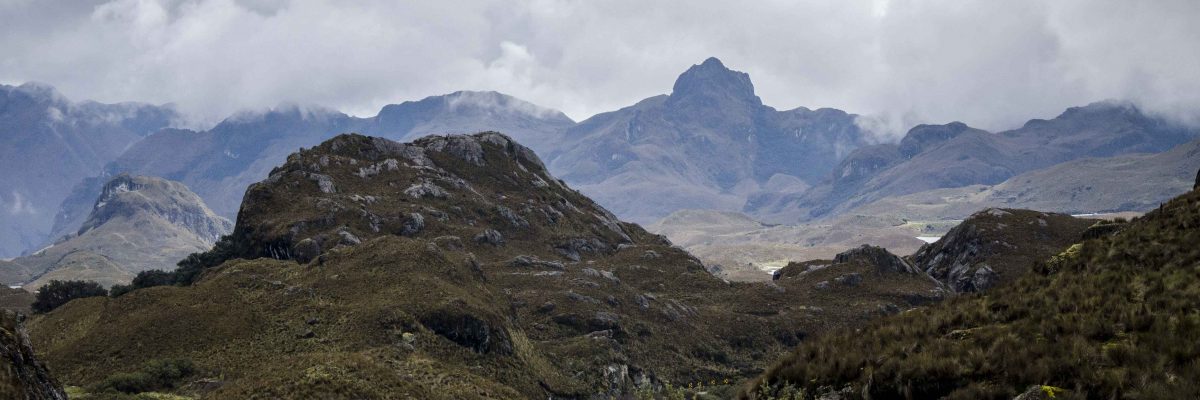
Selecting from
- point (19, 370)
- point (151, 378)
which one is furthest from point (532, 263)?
point (19, 370)

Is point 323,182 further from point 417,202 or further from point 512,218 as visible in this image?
point 512,218

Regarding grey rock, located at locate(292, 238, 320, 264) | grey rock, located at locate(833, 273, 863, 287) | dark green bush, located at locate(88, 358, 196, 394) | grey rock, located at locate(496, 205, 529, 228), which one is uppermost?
grey rock, located at locate(496, 205, 529, 228)

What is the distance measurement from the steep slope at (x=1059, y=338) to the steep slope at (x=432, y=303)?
31.3 meters

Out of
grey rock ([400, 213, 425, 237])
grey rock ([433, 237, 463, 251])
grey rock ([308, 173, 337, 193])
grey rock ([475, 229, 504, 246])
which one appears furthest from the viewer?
grey rock ([308, 173, 337, 193])

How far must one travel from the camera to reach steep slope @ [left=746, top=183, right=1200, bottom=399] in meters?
18.3

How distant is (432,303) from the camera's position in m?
67.4

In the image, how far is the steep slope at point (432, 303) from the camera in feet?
182

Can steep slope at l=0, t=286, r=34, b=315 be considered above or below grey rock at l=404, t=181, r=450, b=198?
below

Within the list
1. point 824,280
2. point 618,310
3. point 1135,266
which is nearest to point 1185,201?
point 1135,266

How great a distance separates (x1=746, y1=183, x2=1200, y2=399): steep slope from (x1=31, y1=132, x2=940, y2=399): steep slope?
31348 mm

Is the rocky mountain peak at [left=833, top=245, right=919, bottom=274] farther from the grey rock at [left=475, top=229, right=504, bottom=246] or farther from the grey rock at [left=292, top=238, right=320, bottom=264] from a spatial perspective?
the grey rock at [left=292, top=238, right=320, bottom=264]

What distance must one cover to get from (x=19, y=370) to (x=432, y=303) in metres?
38.6

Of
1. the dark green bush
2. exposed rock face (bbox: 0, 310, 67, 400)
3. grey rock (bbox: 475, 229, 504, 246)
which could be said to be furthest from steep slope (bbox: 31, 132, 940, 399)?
exposed rock face (bbox: 0, 310, 67, 400)

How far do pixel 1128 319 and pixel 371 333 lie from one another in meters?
51.9
